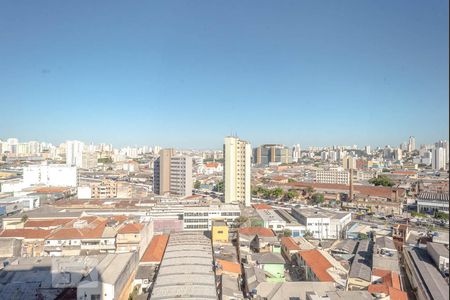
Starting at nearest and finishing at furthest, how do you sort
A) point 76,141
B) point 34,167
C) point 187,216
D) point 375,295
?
point 375,295 < point 187,216 < point 34,167 < point 76,141

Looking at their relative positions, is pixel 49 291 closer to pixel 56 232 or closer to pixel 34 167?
pixel 56 232

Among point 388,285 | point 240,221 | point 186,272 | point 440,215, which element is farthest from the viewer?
point 440,215

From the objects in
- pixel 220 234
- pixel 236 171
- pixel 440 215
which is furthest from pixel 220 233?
pixel 440 215

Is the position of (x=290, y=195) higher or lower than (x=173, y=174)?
lower

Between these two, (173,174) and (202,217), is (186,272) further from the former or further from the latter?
(173,174)

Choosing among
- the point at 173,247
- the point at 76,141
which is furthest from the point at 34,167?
the point at 173,247

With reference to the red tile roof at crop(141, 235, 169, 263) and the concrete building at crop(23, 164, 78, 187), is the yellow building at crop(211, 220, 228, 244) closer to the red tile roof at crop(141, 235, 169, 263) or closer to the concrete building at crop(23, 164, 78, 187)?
the red tile roof at crop(141, 235, 169, 263)
